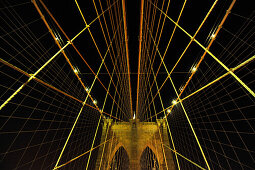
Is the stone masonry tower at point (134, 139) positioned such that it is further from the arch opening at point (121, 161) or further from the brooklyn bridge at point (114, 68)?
the arch opening at point (121, 161)

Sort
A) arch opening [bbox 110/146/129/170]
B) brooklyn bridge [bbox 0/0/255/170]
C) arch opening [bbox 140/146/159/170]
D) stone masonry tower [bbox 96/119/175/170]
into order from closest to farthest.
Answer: brooklyn bridge [bbox 0/0/255/170], stone masonry tower [bbox 96/119/175/170], arch opening [bbox 110/146/129/170], arch opening [bbox 140/146/159/170]

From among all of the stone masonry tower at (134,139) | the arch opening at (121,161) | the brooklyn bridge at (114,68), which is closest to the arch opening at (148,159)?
the arch opening at (121,161)

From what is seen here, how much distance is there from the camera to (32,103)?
203 cm

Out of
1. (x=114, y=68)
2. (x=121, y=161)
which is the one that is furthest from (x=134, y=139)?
(x=114, y=68)

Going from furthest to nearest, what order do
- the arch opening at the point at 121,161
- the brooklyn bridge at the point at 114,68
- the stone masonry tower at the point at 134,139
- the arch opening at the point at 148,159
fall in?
the arch opening at the point at 148,159 < the arch opening at the point at 121,161 < the stone masonry tower at the point at 134,139 < the brooklyn bridge at the point at 114,68

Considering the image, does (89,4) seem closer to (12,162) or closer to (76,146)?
(12,162)

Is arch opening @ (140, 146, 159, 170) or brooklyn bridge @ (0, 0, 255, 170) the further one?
arch opening @ (140, 146, 159, 170)

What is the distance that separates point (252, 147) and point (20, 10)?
478 cm

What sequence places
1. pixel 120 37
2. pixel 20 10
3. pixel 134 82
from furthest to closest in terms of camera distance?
pixel 134 82, pixel 120 37, pixel 20 10

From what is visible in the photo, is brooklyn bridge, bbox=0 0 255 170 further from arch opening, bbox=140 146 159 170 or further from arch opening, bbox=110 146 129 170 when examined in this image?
arch opening, bbox=140 146 159 170

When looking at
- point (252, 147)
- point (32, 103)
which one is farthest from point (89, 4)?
point (252, 147)

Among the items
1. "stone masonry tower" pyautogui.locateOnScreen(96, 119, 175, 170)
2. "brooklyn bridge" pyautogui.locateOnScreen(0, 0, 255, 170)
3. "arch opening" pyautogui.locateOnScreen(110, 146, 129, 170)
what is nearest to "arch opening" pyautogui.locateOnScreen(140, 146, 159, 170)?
"arch opening" pyautogui.locateOnScreen(110, 146, 129, 170)

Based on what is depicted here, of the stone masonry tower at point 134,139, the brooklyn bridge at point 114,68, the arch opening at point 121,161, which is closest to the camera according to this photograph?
the brooklyn bridge at point 114,68

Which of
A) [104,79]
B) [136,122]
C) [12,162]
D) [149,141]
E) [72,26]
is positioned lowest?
[12,162]
